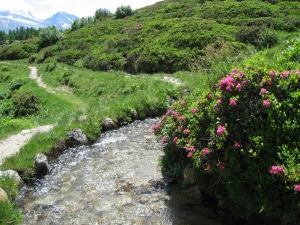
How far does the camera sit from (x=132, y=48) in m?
30.8

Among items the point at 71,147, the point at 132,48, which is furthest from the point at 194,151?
the point at 132,48

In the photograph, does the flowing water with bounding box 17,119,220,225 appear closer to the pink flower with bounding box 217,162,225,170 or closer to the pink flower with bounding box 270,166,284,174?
the pink flower with bounding box 217,162,225,170

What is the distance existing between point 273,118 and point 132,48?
27.6 metres

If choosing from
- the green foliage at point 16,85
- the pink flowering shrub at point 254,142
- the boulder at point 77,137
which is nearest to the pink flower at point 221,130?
the pink flowering shrub at point 254,142

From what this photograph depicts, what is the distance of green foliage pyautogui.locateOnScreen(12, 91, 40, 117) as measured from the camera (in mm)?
20266

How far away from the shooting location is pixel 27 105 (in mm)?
20703

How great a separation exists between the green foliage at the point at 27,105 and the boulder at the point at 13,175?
1330cm

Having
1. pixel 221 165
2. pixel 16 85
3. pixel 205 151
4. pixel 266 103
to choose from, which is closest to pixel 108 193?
pixel 205 151

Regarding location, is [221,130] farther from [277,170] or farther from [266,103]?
[277,170]

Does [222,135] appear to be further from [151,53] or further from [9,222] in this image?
[151,53]

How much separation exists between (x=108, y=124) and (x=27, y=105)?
1159 centimetres

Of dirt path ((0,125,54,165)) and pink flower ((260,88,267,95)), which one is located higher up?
pink flower ((260,88,267,95))

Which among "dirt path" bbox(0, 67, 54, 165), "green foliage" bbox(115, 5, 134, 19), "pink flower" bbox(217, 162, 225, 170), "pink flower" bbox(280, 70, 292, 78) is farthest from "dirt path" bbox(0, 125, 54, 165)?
"green foliage" bbox(115, 5, 134, 19)

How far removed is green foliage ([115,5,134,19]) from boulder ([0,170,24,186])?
5290 cm
